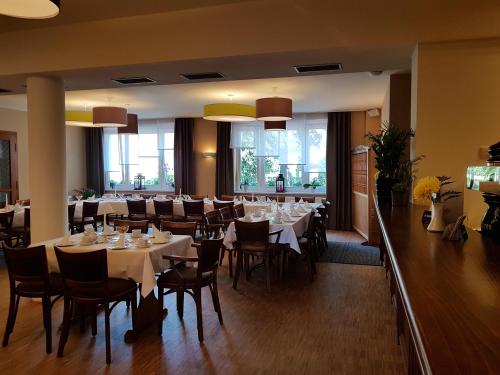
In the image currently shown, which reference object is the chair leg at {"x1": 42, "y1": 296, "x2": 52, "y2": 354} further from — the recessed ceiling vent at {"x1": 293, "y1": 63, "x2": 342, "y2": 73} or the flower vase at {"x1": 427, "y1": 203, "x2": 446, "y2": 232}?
the recessed ceiling vent at {"x1": 293, "y1": 63, "x2": 342, "y2": 73}

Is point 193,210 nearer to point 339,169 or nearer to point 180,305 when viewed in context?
point 180,305

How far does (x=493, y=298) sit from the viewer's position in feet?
4.12

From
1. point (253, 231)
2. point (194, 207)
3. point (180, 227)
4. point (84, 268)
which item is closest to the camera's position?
point (84, 268)

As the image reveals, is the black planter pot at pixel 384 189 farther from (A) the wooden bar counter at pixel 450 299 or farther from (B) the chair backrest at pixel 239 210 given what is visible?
(B) the chair backrest at pixel 239 210

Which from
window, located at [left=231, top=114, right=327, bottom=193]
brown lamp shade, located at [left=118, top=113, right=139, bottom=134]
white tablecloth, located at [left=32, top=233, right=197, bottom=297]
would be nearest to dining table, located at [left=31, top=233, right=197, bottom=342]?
white tablecloth, located at [left=32, top=233, right=197, bottom=297]

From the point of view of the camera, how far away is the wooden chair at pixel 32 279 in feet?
11.2

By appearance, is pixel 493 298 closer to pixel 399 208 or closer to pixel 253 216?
pixel 399 208

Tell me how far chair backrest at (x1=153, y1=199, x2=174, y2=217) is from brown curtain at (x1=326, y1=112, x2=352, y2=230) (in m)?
4.40

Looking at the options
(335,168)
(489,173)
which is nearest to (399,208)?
(489,173)

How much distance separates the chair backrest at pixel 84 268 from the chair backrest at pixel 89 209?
15.3ft

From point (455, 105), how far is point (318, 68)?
1475 mm

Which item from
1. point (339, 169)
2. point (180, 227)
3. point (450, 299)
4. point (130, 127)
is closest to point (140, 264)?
point (180, 227)

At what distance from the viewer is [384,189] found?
4.15 meters

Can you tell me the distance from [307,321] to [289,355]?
2.60 feet
